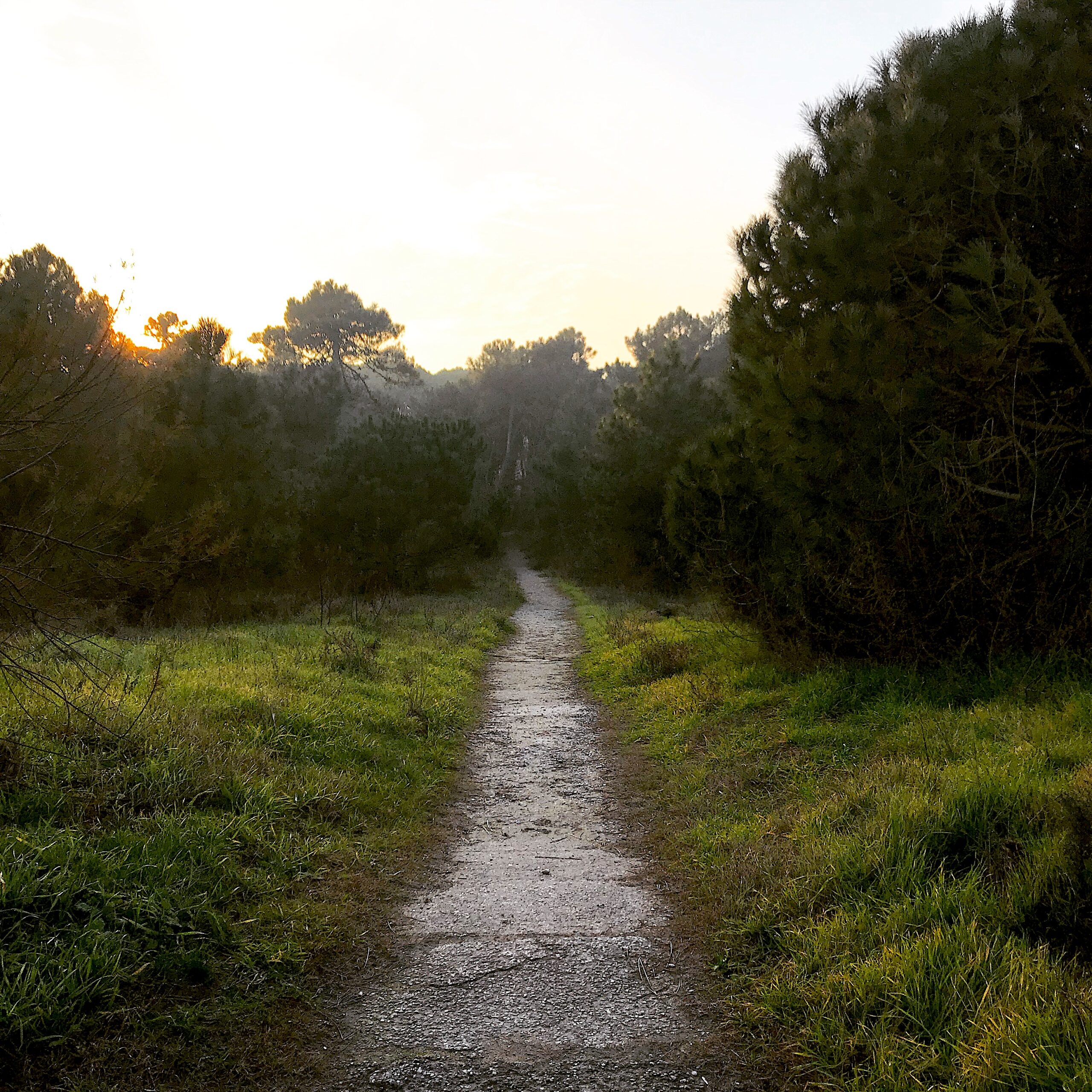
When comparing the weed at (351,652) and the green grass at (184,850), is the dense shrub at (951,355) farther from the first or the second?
A: the weed at (351,652)

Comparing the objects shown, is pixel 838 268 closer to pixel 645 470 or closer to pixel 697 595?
pixel 697 595

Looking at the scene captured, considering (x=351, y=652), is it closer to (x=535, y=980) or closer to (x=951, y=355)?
(x=535, y=980)

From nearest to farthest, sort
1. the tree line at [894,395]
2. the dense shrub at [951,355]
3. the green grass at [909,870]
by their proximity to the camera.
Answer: the green grass at [909,870]
the tree line at [894,395]
the dense shrub at [951,355]

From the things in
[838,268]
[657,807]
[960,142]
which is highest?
[960,142]

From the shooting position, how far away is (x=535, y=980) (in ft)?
12.1

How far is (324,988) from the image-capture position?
12.1 ft

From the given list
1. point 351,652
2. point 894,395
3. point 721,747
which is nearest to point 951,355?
point 894,395

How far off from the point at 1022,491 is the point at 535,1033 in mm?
5571

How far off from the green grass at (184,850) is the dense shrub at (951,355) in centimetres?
454

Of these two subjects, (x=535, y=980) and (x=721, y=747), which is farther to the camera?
(x=721, y=747)

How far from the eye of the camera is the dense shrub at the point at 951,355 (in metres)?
6.31

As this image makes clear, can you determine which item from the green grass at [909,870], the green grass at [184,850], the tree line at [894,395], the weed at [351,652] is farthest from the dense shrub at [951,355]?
the weed at [351,652]

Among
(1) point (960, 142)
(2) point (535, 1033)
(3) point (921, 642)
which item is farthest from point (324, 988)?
(1) point (960, 142)

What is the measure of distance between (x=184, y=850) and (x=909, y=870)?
374 centimetres
